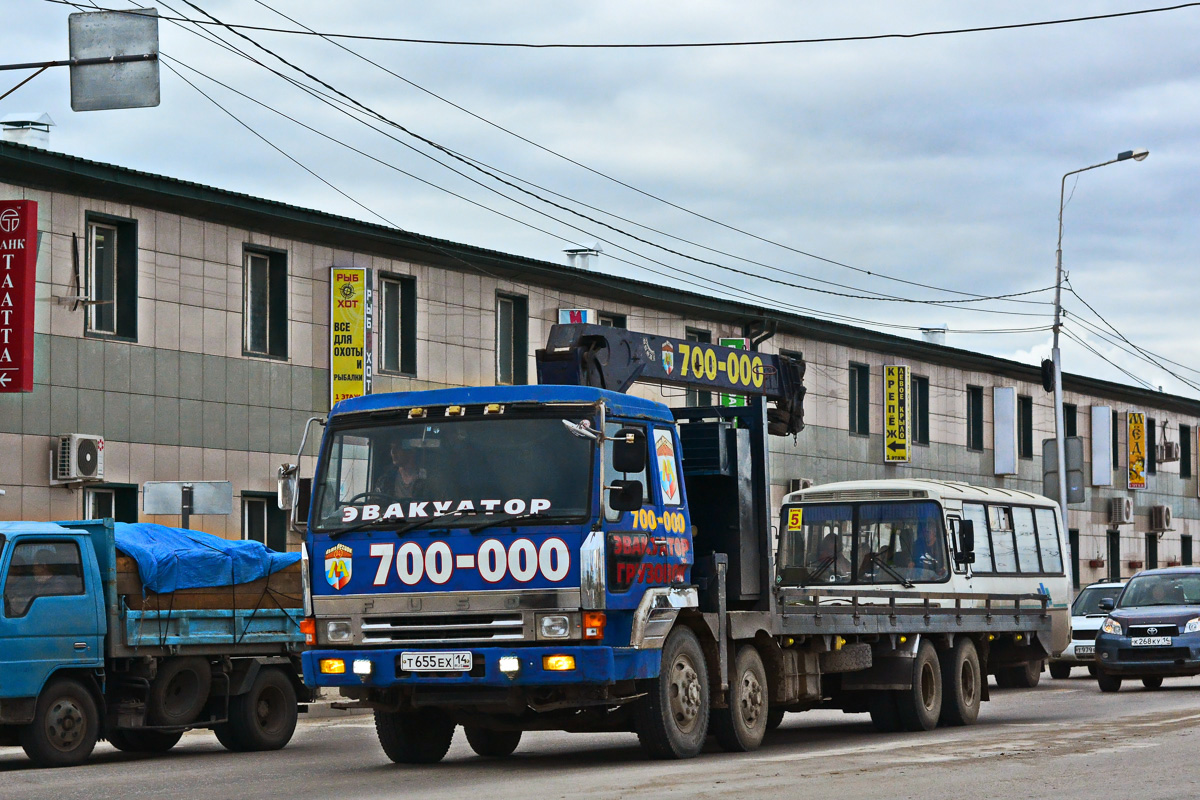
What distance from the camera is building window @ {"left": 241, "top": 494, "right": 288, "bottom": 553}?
26.8 meters

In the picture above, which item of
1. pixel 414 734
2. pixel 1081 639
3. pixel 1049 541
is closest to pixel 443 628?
pixel 414 734

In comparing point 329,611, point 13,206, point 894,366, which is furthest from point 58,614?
point 894,366

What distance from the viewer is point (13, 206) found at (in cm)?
2205

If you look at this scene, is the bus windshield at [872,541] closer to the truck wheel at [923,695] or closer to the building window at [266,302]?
the truck wheel at [923,695]

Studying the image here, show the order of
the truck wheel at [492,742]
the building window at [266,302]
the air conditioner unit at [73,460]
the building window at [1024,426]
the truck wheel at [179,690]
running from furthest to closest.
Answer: the building window at [1024,426], the building window at [266,302], the air conditioner unit at [73,460], the truck wheel at [179,690], the truck wheel at [492,742]

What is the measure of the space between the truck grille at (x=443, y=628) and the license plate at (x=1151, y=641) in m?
14.6

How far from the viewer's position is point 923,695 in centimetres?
1773

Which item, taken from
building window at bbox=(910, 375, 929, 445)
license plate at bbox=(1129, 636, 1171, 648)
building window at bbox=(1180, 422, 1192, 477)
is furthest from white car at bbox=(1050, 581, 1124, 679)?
building window at bbox=(1180, 422, 1192, 477)

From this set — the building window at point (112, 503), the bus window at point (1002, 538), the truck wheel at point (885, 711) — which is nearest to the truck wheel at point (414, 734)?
the truck wheel at point (885, 711)

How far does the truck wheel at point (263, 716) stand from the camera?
16.4 metres

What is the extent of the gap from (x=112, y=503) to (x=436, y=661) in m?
13.4

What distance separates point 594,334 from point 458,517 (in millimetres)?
2739

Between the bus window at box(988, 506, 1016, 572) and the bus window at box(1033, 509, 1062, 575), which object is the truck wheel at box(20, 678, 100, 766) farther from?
the bus window at box(1033, 509, 1062, 575)

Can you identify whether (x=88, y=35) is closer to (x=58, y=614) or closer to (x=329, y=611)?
(x=58, y=614)
